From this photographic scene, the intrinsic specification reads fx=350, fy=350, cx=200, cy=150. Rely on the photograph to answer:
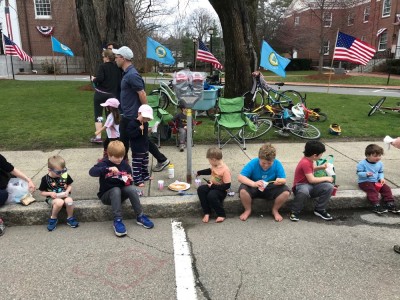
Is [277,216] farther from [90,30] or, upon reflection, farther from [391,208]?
[90,30]

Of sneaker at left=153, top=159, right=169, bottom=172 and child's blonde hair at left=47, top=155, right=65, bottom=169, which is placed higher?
child's blonde hair at left=47, top=155, right=65, bottom=169

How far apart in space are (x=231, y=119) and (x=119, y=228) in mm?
3991

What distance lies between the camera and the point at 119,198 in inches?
159

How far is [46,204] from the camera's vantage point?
423cm

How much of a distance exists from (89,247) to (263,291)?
1.81m

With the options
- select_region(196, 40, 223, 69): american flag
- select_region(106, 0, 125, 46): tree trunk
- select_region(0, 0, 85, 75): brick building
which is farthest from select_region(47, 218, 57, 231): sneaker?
select_region(0, 0, 85, 75): brick building

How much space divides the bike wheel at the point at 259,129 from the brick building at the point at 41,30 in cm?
2847

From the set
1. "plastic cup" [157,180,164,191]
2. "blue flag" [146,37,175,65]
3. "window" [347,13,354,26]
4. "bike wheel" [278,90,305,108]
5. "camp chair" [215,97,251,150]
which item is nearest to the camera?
"plastic cup" [157,180,164,191]

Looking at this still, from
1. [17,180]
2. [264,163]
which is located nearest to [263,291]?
[264,163]

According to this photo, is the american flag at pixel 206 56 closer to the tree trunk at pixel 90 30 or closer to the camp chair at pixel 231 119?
the camp chair at pixel 231 119

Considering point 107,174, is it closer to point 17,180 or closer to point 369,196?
point 17,180

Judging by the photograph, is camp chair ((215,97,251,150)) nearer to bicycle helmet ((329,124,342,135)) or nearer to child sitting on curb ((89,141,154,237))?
Answer: bicycle helmet ((329,124,342,135))

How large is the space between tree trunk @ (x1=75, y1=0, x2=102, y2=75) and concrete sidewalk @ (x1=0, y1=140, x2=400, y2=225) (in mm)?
6254

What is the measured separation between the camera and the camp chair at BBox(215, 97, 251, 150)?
695 cm
